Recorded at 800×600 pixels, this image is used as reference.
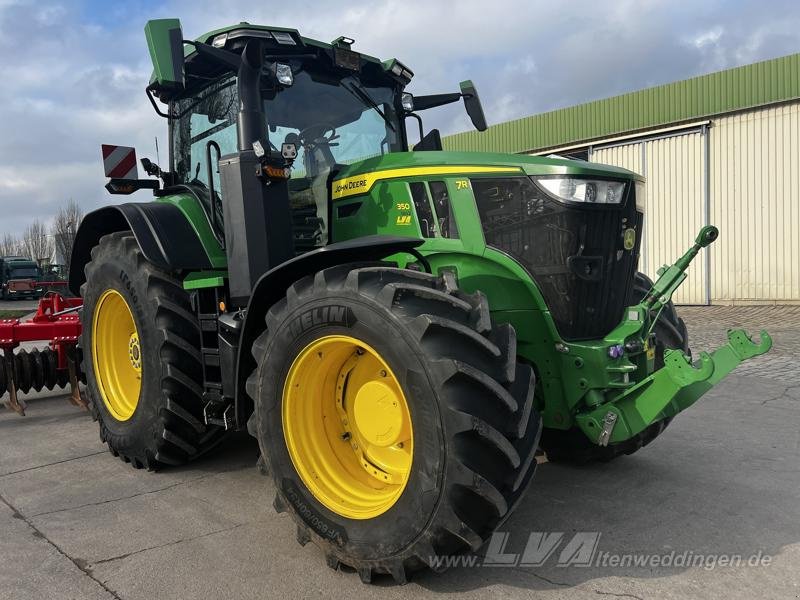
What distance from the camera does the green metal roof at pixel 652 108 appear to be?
13.0 metres

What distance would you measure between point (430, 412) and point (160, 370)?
216 cm

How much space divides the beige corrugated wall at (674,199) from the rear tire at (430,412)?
1303cm

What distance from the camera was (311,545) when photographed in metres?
3.18

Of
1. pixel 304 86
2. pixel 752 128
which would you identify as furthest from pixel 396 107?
pixel 752 128

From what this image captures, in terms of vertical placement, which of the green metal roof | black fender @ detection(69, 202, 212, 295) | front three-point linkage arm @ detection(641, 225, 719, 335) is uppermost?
the green metal roof

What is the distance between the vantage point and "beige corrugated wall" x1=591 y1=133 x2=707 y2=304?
47.6 feet

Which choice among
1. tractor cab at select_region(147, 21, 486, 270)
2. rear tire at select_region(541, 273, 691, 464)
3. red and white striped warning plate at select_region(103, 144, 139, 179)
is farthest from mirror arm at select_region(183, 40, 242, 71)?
rear tire at select_region(541, 273, 691, 464)

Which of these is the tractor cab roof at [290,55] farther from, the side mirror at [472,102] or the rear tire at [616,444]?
the rear tire at [616,444]

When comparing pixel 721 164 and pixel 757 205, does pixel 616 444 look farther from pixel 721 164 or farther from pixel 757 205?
pixel 721 164

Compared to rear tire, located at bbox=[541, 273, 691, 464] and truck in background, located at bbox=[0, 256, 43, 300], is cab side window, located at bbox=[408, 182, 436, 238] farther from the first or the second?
truck in background, located at bbox=[0, 256, 43, 300]

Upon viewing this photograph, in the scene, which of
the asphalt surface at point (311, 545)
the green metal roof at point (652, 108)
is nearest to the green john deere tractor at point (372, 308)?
the asphalt surface at point (311, 545)

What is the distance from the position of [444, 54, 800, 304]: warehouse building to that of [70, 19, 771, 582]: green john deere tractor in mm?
10768

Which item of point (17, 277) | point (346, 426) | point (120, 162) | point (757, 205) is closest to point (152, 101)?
point (120, 162)

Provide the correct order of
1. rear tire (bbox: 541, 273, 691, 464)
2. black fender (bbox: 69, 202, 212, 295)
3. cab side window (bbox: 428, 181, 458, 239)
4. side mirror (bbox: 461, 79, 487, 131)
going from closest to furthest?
cab side window (bbox: 428, 181, 458, 239) < rear tire (bbox: 541, 273, 691, 464) < black fender (bbox: 69, 202, 212, 295) < side mirror (bbox: 461, 79, 487, 131)
